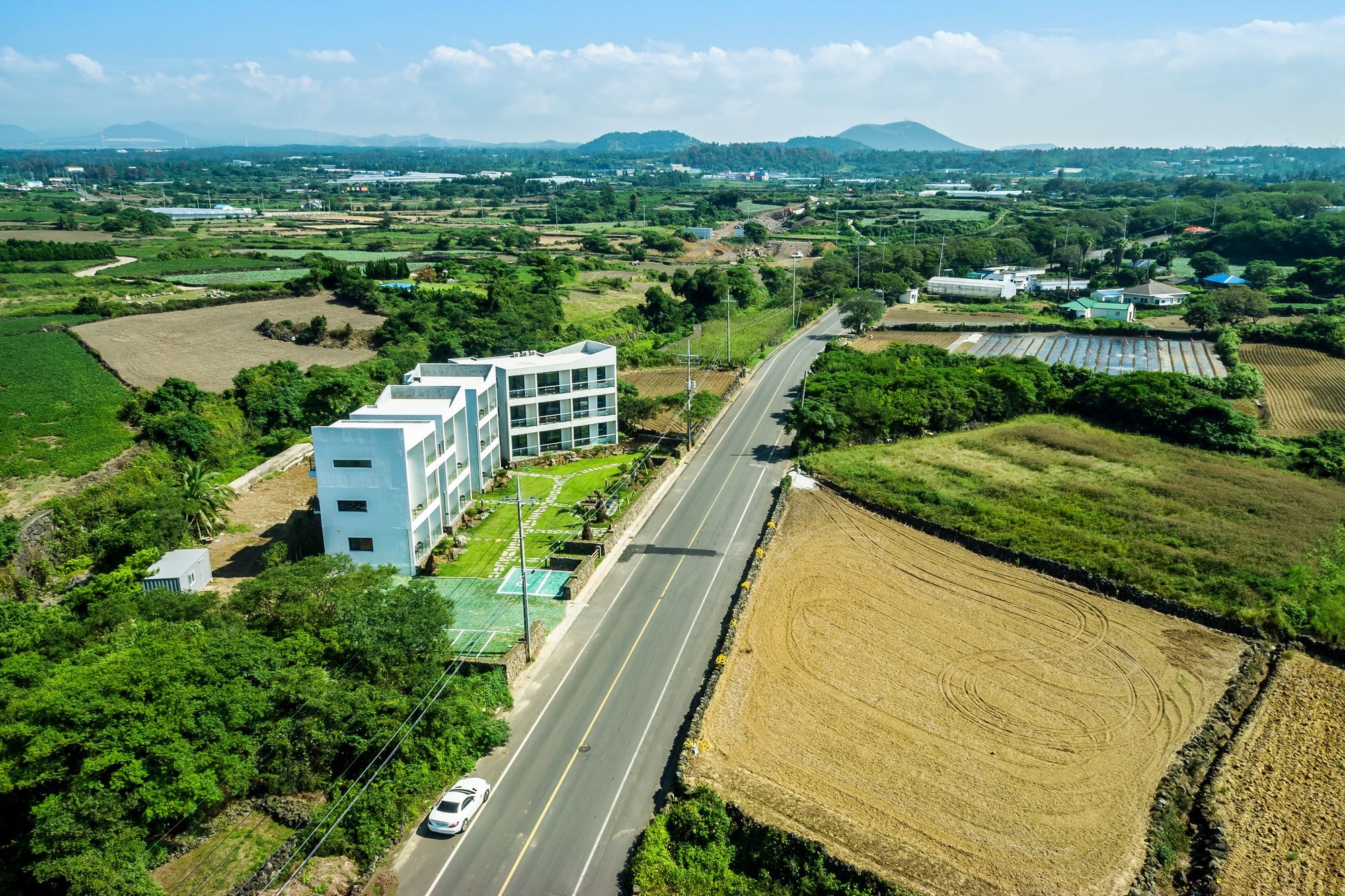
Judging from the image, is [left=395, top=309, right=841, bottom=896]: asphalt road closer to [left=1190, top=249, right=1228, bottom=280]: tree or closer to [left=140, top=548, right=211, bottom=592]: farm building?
[left=140, top=548, right=211, bottom=592]: farm building

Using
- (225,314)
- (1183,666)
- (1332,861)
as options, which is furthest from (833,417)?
(225,314)

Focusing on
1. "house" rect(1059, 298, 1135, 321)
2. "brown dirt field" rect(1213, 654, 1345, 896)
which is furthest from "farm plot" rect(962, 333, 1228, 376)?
"brown dirt field" rect(1213, 654, 1345, 896)

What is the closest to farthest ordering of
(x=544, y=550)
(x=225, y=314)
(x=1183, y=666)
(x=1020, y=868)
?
1. (x=1020, y=868)
2. (x=1183, y=666)
3. (x=544, y=550)
4. (x=225, y=314)

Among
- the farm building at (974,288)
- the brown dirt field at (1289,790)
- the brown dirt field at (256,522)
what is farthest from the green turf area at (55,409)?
the farm building at (974,288)

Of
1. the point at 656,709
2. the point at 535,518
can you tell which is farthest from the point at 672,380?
the point at 656,709

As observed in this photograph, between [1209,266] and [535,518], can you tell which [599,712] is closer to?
[535,518]

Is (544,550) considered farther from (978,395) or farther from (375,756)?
(978,395)

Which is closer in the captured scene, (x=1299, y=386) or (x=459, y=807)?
(x=459, y=807)
